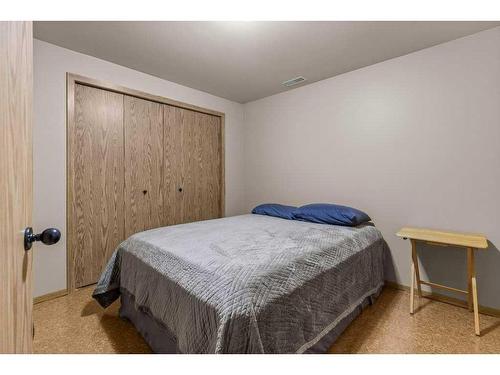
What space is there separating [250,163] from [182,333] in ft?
9.55

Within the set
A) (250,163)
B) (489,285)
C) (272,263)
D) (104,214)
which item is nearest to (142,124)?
(104,214)

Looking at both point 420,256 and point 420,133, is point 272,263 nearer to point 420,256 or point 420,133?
point 420,256

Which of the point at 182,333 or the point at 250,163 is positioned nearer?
the point at 182,333

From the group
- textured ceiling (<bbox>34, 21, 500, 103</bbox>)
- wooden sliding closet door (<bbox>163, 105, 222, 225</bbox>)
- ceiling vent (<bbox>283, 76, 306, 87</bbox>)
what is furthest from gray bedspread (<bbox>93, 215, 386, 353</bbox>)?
ceiling vent (<bbox>283, 76, 306, 87</bbox>)

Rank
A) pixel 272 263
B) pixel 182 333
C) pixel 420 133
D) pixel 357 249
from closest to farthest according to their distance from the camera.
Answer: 1. pixel 182 333
2. pixel 272 263
3. pixel 357 249
4. pixel 420 133

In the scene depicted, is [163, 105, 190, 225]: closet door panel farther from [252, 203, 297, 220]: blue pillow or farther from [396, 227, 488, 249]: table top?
[396, 227, 488, 249]: table top

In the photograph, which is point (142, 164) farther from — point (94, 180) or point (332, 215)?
point (332, 215)

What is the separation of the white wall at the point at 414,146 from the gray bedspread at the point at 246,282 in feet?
2.10

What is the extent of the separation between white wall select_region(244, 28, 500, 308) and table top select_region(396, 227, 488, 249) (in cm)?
15

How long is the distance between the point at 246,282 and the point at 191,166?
2369 mm

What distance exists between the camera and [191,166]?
129 inches

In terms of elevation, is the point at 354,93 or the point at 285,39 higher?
the point at 285,39

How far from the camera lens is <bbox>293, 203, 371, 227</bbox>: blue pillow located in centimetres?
231
